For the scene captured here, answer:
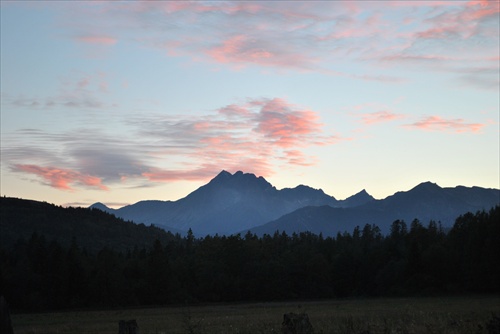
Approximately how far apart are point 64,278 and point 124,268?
683 inches

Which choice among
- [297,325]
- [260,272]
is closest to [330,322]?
[297,325]

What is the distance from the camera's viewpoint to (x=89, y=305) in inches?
4183

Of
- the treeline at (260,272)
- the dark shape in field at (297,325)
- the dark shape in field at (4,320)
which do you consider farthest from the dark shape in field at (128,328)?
the treeline at (260,272)

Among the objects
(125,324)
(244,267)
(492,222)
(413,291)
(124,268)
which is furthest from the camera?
(244,267)

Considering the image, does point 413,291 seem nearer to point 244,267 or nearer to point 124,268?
point 244,267

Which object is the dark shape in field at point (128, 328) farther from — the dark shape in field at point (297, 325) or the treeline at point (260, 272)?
the treeline at point (260, 272)

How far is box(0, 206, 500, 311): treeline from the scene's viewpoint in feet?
344

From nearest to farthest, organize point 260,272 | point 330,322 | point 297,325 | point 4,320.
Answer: point 4,320 → point 297,325 → point 330,322 → point 260,272

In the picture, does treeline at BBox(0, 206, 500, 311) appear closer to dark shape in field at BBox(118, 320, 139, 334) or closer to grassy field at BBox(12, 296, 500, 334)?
grassy field at BBox(12, 296, 500, 334)

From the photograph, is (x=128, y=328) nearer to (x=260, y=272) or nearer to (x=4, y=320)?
(x=4, y=320)

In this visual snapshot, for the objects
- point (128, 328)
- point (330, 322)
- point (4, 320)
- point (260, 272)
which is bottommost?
point (330, 322)

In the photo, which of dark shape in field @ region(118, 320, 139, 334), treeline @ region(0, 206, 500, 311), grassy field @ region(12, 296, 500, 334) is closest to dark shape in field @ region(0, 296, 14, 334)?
dark shape in field @ region(118, 320, 139, 334)

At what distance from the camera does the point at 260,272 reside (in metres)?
126

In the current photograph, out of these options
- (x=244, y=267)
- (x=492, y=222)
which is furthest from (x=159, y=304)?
(x=492, y=222)
